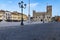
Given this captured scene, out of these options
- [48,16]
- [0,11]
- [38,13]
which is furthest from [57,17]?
[0,11]

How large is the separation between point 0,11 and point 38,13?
5157cm

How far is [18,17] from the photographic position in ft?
462

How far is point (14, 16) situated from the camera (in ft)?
452

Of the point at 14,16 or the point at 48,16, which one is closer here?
the point at 14,16

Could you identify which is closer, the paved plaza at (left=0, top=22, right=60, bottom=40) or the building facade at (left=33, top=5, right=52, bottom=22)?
the paved plaza at (left=0, top=22, right=60, bottom=40)

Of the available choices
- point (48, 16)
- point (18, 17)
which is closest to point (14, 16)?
point (18, 17)

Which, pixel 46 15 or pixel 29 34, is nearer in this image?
pixel 29 34

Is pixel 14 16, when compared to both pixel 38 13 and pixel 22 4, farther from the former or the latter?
pixel 22 4

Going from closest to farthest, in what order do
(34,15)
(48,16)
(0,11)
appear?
(0,11)
(48,16)
(34,15)

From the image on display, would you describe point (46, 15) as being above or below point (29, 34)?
below

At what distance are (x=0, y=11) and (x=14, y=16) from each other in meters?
11.9

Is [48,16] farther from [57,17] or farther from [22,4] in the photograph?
[22,4]

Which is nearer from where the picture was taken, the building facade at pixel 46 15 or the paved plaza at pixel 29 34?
the paved plaza at pixel 29 34

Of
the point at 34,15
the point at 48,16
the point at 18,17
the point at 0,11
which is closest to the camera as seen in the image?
the point at 0,11
